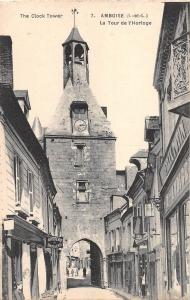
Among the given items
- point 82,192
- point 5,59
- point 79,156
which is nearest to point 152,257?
point 5,59

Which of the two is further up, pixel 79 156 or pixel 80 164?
pixel 79 156

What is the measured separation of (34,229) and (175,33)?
16.1 ft

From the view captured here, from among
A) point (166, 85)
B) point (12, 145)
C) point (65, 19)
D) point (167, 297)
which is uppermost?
point (65, 19)

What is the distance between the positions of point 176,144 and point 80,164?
15.7 m

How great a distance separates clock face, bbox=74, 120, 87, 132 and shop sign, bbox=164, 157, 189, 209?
12785mm

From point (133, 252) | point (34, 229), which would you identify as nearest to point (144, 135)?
point (34, 229)

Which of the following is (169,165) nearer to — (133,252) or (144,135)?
(144,135)

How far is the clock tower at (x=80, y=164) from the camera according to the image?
80.5 ft

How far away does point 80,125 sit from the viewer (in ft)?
82.3

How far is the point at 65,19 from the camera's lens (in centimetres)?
991

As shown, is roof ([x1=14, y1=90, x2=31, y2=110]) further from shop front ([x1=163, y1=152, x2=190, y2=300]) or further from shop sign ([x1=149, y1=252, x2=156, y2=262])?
shop sign ([x1=149, y1=252, x2=156, y2=262])

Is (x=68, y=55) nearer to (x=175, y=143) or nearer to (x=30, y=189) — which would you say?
(x=30, y=189)

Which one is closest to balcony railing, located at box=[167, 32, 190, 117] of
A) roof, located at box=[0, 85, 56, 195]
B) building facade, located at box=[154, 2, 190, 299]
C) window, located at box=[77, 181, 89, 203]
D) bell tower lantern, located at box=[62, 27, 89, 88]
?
building facade, located at box=[154, 2, 190, 299]

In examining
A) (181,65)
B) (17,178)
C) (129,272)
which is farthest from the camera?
(129,272)
